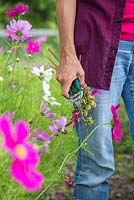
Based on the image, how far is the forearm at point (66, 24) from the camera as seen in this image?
8.40 ft

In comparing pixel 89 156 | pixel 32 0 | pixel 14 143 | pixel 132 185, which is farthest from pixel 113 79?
pixel 32 0

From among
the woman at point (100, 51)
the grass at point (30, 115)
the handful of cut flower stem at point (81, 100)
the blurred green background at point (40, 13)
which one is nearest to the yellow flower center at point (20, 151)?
the grass at point (30, 115)

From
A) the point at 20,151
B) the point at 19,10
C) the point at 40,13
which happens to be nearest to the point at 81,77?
the point at 19,10

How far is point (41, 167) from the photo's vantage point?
8.83 ft

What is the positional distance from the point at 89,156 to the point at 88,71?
1.23ft

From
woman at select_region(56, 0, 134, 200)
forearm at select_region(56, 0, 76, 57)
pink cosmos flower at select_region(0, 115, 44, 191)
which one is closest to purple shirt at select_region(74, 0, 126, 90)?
woman at select_region(56, 0, 134, 200)

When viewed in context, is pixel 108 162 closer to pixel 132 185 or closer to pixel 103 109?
pixel 103 109

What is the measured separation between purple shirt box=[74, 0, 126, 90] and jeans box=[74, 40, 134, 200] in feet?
0.14

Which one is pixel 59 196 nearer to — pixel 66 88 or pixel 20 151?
pixel 66 88

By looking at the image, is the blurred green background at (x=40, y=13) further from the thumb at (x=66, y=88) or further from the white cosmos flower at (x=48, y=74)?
the thumb at (x=66, y=88)

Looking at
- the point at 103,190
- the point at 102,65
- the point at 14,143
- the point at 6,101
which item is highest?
the point at 14,143

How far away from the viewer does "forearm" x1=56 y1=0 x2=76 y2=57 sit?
2.56 m

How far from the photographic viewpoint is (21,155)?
4.45 feet

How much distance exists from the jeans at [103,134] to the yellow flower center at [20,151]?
136 centimetres
